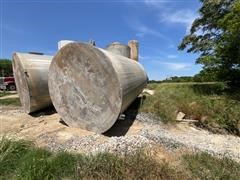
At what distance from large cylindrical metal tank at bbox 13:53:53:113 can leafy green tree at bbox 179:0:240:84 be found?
5.98 m

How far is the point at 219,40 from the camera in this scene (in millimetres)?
9852

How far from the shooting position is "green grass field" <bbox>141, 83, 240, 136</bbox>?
757 cm

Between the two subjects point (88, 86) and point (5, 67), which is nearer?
point (88, 86)

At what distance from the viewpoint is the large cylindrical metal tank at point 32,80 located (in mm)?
8008

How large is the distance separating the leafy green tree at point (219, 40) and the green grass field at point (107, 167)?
5786 millimetres

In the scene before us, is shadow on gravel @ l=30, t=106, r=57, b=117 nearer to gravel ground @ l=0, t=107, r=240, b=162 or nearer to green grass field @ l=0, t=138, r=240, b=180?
gravel ground @ l=0, t=107, r=240, b=162

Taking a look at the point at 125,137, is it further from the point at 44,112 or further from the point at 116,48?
the point at 116,48

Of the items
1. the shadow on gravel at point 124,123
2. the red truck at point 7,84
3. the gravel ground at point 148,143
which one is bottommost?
the gravel ground at point 148,143

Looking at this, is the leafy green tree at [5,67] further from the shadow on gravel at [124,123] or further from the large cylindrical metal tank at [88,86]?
the large cylindrical metal tank at [88,86]

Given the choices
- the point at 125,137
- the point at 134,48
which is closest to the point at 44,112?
the point at 125,137

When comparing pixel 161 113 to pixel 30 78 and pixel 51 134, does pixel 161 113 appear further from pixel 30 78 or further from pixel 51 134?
pixel 30 78

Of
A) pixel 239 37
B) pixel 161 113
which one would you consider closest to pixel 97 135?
pixel 161 113

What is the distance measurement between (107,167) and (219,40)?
26.8 ft

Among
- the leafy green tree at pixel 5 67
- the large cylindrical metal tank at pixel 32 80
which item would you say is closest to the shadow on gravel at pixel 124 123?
the large cylindrical metal tank at pixel 32 80
